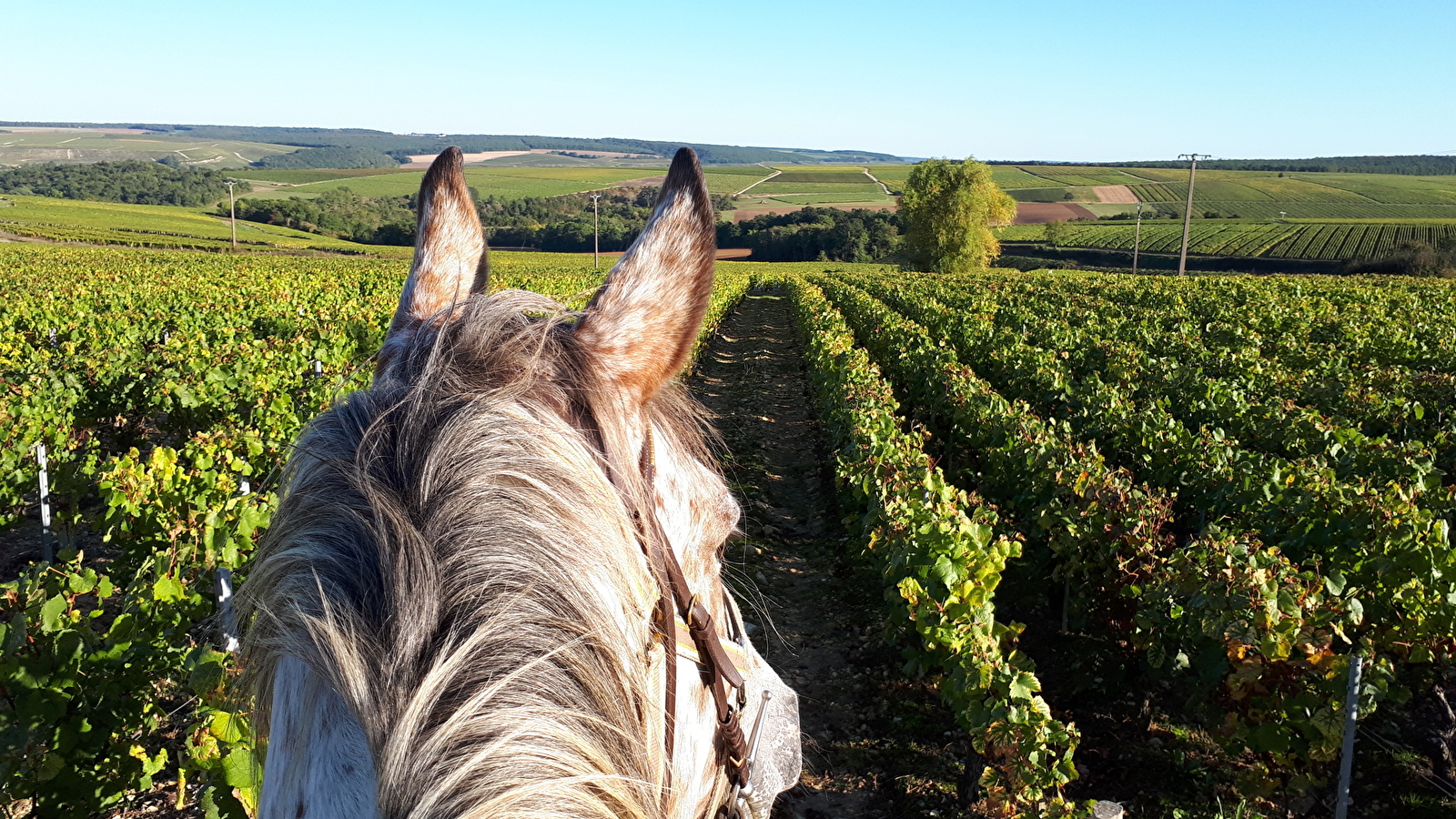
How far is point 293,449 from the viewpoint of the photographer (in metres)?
1.06

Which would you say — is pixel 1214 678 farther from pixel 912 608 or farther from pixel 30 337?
pixel 30 337

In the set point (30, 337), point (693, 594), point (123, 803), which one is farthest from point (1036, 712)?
point (30, 337)

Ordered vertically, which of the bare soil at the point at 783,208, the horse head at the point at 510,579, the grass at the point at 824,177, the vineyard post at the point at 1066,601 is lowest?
the vineyard post at the point at 1066,601

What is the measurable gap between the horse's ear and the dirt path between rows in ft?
0.91

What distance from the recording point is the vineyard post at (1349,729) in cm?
325

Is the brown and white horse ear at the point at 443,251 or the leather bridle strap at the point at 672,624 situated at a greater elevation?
the brown and white horse ear at the point at 443,251

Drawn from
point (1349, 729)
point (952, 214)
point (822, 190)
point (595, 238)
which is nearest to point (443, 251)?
point (1349, 729)

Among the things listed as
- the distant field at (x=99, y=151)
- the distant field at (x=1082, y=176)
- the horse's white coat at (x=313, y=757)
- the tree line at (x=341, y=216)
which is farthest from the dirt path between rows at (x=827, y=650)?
the distant field at (x=99, y=151)

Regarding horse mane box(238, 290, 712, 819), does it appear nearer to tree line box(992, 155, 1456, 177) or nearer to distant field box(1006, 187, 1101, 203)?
distant field box(1006, 187, 1101, 203)

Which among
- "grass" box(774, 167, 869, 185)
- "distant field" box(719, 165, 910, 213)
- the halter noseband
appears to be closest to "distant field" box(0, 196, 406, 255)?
"distant field" box(719, 165, 910, 213)

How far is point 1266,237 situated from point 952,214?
3120cm

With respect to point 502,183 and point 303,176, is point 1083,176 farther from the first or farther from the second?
point 303,176

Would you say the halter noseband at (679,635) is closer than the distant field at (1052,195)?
Yes

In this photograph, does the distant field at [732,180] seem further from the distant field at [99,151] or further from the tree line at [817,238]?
the distant field at [99,151]
